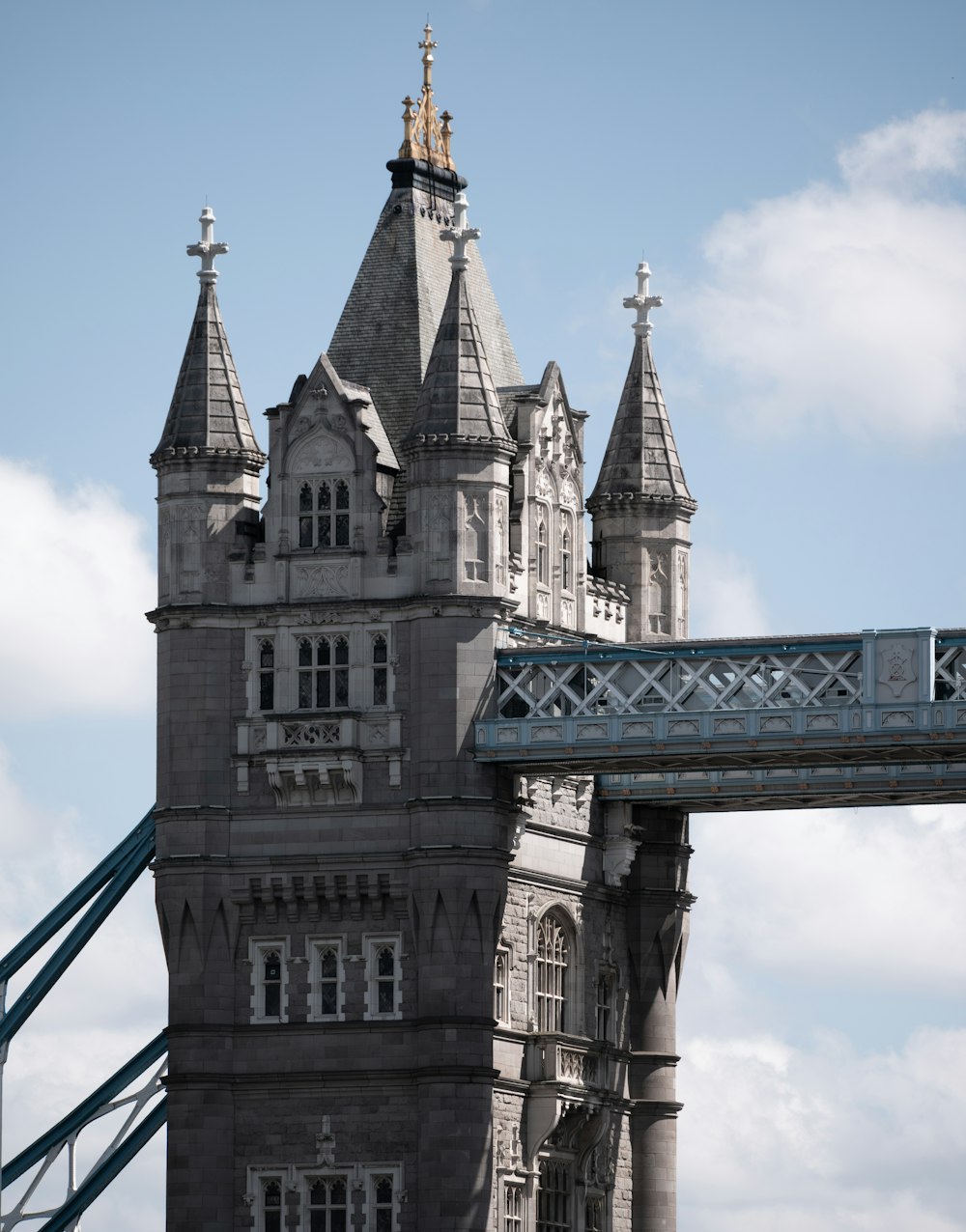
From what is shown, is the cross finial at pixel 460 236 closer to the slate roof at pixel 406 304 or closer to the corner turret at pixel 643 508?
the slate roof at pixel 406 304

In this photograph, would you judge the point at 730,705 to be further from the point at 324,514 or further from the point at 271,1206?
the point at 271,1206

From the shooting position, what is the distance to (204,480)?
115 metres

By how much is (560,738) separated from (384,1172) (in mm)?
12919

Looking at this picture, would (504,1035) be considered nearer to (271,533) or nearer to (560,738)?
(560,738)

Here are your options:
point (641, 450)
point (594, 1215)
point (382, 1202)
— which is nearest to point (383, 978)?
point (382, 1202)

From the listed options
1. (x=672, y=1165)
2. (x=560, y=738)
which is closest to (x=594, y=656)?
(x=560, y=738)

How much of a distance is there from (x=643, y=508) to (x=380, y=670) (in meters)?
14.3

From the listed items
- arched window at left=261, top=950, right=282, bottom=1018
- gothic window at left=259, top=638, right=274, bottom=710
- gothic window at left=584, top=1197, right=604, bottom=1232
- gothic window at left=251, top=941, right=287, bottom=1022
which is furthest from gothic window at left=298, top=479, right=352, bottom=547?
gothic window at left=584, top=1197, right=604, bottom=1232

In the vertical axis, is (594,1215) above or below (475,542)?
below

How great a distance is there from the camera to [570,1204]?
382 feet

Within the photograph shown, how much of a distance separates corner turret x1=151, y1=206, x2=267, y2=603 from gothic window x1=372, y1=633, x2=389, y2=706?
15.5 feet

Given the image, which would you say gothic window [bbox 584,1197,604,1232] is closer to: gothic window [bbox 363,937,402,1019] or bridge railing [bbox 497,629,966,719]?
gothic window [bbox 363,937,402,1019]

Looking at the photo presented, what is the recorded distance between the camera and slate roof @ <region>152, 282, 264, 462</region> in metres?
115

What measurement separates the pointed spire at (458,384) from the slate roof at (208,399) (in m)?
5.27
